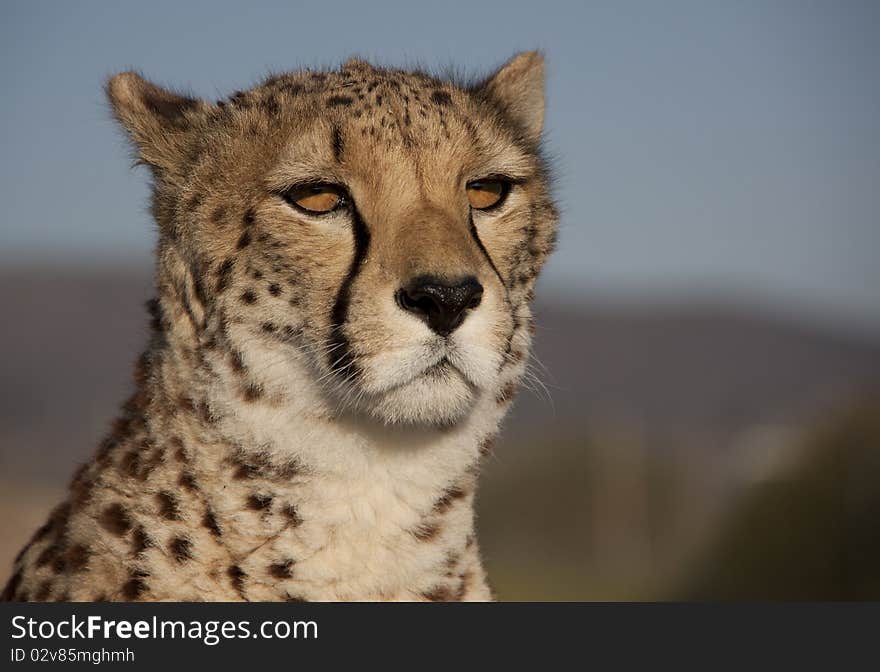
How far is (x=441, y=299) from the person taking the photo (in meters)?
2.30

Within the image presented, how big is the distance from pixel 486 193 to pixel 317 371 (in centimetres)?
59

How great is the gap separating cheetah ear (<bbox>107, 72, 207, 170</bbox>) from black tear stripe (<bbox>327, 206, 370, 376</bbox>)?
608 millimetres

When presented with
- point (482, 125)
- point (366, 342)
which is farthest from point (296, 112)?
point (366, 342)

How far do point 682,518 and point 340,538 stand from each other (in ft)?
52.1

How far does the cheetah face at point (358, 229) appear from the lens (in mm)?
2369

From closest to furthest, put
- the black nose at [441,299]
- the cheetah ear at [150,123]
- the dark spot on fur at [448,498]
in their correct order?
1. the black nose at [441,299]
2. the dark spot on fur at [448,498]
3. the cheetah ear at [150,123]

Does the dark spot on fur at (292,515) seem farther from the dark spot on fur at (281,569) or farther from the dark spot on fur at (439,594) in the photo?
the dark spot on fur at (439,594)

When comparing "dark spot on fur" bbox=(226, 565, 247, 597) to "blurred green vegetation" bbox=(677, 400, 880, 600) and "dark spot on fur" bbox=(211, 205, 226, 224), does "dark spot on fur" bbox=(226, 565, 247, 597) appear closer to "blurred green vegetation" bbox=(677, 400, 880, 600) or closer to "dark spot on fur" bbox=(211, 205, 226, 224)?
"dark spot on fur" bbox=(211, 205, 226, 224)

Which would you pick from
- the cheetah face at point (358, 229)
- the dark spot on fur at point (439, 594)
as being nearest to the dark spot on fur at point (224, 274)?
the cheetah face at point (358, 229)

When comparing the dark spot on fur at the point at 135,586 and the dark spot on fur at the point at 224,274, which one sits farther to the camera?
the dark spot on fur at the point at 224,274

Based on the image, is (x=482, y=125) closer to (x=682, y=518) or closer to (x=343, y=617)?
(x=343, y=617)

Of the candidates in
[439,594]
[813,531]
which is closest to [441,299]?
[439,594]

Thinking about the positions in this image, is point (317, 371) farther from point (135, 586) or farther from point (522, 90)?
point (522, 90)

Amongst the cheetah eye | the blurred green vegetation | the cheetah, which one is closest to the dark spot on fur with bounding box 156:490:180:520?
the cheetah
